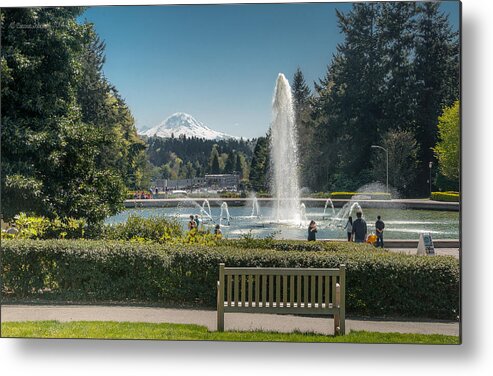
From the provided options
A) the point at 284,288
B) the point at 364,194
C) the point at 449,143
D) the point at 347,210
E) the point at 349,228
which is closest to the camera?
the point at 284,288

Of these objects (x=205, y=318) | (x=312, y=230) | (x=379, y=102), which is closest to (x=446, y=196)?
(x=379, y=102)

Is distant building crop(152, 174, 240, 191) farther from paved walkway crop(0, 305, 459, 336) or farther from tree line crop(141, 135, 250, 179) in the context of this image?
paved walkway crop(0, 305, 459, 336)

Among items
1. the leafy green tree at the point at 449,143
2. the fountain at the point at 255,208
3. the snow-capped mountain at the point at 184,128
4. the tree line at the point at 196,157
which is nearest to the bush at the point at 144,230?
the tree line at the point at 196,157

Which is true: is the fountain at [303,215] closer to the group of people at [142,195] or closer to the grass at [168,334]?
the grass at [168,334]

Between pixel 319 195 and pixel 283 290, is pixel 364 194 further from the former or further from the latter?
pixel 283 290

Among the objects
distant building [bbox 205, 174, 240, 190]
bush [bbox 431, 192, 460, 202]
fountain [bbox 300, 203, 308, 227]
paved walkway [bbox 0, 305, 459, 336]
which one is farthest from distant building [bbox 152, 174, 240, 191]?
bush [bbox 431, 192, 460, 202]
